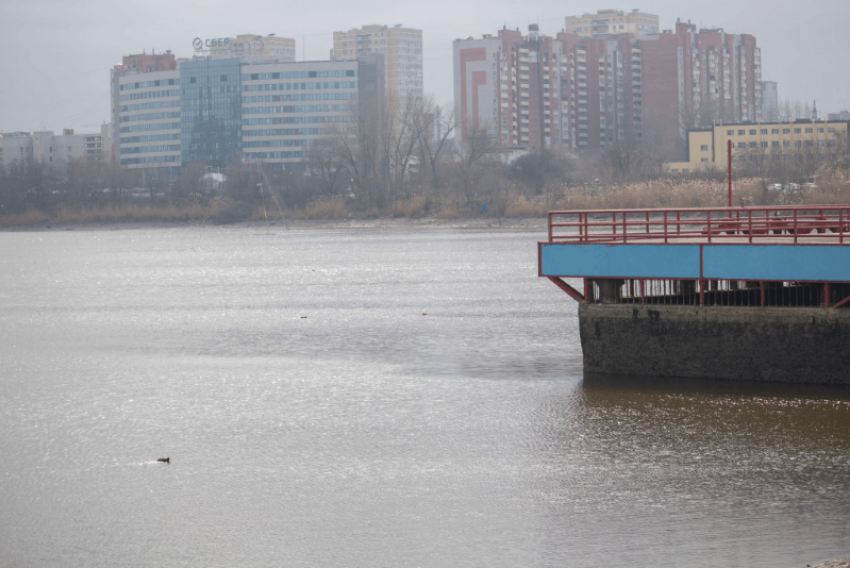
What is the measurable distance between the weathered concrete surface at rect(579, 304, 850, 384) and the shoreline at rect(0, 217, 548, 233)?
7348 centimetres

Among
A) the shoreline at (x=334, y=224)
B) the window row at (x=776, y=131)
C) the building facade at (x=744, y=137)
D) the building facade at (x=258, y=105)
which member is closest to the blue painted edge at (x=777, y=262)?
the shoreline at (x=334, y=224)

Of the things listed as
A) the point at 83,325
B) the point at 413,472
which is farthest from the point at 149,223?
the point at 413,472

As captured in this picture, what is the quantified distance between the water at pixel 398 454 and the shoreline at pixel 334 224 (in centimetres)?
6659

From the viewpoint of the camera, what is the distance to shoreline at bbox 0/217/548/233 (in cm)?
9800

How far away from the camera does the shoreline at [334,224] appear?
322ft

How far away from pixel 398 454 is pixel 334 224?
329 ft

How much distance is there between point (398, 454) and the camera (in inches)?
598

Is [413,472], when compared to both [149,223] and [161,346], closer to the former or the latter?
[161,346]

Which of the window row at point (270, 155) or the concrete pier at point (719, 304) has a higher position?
the window row at point (270, 155)

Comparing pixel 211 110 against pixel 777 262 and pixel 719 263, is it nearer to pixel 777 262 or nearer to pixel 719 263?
pixel 719 263

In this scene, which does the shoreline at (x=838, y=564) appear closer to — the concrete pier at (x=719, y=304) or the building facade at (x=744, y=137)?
the concrete pier at (x=719, y=304)

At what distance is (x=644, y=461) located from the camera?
14156mm

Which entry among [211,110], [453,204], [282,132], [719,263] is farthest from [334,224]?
[719,263]

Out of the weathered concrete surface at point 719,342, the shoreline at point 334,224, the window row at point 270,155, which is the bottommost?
the weathered concrete surface at point 719,342
